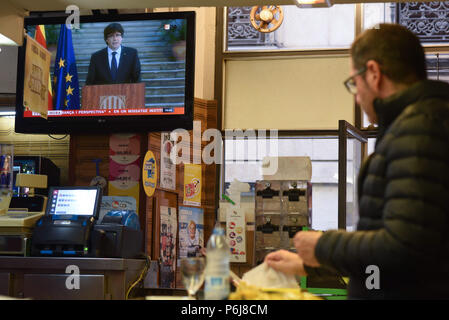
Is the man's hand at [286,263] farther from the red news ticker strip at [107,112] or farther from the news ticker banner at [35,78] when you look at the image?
the red news ticker strip at [107,112]

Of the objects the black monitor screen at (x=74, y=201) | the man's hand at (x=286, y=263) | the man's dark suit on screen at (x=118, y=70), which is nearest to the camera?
the man's hand at (x=286, y=263)

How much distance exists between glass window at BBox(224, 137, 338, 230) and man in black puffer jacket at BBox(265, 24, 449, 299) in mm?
6561

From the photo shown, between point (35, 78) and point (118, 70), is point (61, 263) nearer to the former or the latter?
point (35, 78)

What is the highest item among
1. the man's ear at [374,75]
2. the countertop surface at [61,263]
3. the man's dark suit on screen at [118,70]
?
the man's dark suit on screen at [118,70]

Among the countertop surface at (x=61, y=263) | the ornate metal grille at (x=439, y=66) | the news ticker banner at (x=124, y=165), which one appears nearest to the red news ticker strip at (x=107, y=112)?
the news ticker banner at (x=124, y=165)

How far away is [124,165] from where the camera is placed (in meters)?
5.91

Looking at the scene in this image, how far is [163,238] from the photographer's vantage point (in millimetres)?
6559

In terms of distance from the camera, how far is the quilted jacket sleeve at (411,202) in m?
1.62

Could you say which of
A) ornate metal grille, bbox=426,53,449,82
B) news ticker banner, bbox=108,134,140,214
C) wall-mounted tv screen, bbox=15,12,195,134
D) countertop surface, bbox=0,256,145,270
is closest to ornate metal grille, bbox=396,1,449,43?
ornate metal grille, bbox=426,53,449,82

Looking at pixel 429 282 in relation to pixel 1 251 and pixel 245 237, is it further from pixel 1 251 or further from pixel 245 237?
pixel 245 237

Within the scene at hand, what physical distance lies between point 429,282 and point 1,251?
3367 millimetres

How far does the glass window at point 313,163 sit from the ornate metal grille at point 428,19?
172 cm

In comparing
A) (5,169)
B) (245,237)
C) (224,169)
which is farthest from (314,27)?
(5,169)

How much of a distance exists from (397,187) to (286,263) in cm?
53
